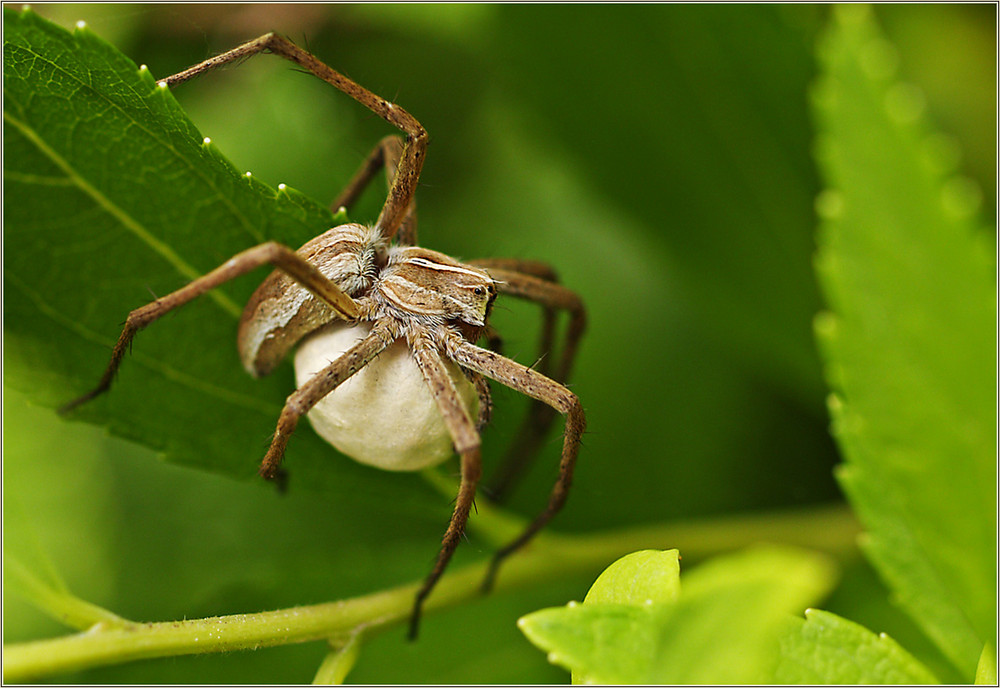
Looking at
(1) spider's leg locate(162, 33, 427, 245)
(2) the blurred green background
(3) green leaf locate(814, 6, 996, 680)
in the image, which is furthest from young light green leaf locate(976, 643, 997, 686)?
(1) spider's leg locate(162, 33, 427, 245)

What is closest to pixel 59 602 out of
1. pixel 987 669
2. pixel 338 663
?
pixel 338 663

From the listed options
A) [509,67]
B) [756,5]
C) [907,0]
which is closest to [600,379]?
[509,67]

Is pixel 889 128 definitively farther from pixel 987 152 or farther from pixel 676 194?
pixel 987 152

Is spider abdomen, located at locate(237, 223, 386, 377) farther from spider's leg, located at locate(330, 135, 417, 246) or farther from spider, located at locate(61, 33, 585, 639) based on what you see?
spider's leg, located at locate(330, 135, 417, 246)

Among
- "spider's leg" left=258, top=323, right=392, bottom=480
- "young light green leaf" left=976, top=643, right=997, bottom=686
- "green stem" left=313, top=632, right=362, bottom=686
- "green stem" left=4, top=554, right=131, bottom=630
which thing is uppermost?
"young light green leaf" left=976, top=643, right=997, bottom=686

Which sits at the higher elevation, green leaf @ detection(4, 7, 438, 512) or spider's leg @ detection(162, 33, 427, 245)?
spider's leg @ detection(162, 33, 427, 245)

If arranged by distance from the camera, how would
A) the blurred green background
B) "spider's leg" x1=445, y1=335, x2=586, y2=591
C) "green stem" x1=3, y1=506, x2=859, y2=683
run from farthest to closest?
the blurred green background
"spider's leg" x1=445, y1=335, x2=586, y2=591
"green stem" x1=3, y1=506, x2=859, y2=683
